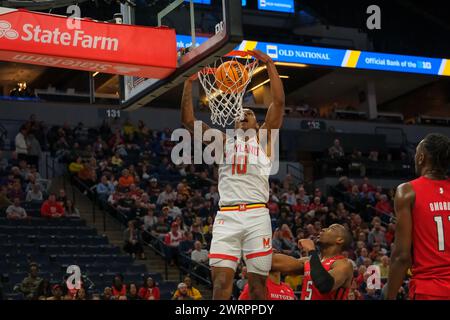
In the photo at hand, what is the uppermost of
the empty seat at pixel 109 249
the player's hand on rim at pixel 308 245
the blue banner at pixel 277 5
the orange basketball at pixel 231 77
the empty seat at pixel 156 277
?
the blue banner at pixel 277 5

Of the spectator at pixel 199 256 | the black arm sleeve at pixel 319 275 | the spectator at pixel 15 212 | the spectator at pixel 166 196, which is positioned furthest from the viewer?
the spectator at pixel 166 196

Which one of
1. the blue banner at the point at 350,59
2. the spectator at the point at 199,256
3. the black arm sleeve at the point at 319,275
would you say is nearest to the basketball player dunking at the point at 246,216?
the black arm sleeve at the point at 319,275

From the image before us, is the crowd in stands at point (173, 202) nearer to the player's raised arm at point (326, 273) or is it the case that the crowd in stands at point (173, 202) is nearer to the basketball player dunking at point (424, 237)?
the player's raised arm at point (326, 273)

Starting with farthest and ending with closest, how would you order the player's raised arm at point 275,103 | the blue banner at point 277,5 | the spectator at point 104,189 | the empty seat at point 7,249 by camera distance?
the blue banner at point 277,5, the spectator at point 104,189, the empty seat at point 7,249, the player's raised arm at point 275,103

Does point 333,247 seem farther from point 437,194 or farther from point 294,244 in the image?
point 294,244

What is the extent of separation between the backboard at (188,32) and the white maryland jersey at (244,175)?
54.0 inches

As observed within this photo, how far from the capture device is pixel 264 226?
750 cm

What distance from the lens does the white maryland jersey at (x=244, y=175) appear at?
757 cm

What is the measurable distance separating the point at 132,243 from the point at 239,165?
11111 millimetres

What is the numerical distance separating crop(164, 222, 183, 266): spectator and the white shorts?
10761mm

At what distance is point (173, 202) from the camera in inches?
792

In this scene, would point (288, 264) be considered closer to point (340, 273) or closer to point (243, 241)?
point (243, 241)

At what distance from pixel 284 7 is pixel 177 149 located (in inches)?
319

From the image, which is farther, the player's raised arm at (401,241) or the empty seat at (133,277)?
the empty seat at (133,277)
